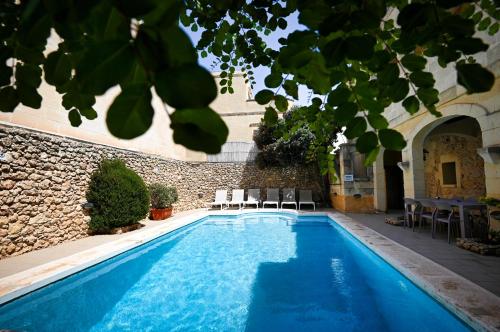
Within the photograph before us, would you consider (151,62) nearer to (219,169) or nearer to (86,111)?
(86,111)

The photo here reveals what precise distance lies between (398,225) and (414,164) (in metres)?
1.73

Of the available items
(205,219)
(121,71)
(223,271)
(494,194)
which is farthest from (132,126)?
(205,219)

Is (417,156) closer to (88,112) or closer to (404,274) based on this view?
(404,274)

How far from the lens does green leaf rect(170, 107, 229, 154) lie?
302 mm

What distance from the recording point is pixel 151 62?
0.95 feet

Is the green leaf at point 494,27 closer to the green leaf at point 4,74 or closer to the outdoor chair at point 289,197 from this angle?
the green leaf at point 4,74

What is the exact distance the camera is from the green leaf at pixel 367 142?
63 cm

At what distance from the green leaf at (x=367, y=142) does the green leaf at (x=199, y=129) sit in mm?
433

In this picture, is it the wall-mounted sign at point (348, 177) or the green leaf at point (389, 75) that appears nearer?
the green leaf at point (389, 75)

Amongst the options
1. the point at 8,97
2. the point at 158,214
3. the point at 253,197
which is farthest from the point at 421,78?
the point at 253,197

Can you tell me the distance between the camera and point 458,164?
9695 millimetres

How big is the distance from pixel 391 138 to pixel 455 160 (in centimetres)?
1177

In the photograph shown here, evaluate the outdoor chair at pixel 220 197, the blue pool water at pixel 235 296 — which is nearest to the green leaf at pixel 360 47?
the blue pool water at pixel 235 296

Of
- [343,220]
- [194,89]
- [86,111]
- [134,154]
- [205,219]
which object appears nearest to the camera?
[194,89]
